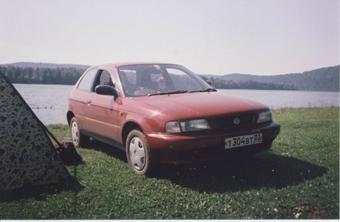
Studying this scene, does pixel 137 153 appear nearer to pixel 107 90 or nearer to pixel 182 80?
pixel 107 90

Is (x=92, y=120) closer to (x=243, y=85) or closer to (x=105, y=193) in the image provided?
(x=105, y=193)

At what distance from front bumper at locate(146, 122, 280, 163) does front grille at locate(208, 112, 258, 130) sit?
82 millimetres

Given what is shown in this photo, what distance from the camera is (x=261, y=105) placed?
553cm

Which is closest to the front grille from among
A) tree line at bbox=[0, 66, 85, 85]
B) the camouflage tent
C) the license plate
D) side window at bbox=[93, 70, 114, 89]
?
the license plate

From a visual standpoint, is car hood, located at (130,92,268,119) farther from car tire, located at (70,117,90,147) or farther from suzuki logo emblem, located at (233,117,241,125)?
car tire, located at (70,117,90,147)

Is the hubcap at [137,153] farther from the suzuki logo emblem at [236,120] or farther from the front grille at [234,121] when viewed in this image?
the suzuki logo emblem at [236,120]

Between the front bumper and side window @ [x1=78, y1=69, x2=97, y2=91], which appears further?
side window @ [x1=78, y1=69, x2=97, y2=91]

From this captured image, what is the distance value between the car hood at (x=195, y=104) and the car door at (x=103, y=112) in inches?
22.0

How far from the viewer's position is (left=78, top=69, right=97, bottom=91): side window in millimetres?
7211

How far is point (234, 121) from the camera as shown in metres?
5.08

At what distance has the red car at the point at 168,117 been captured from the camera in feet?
16.1

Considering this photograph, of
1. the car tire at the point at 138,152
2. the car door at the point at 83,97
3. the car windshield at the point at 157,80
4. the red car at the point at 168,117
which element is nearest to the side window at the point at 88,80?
the car door at the point at 83,97

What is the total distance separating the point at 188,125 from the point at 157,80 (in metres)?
1.54

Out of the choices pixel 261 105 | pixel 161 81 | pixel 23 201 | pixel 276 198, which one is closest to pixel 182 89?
pixel 161 81
